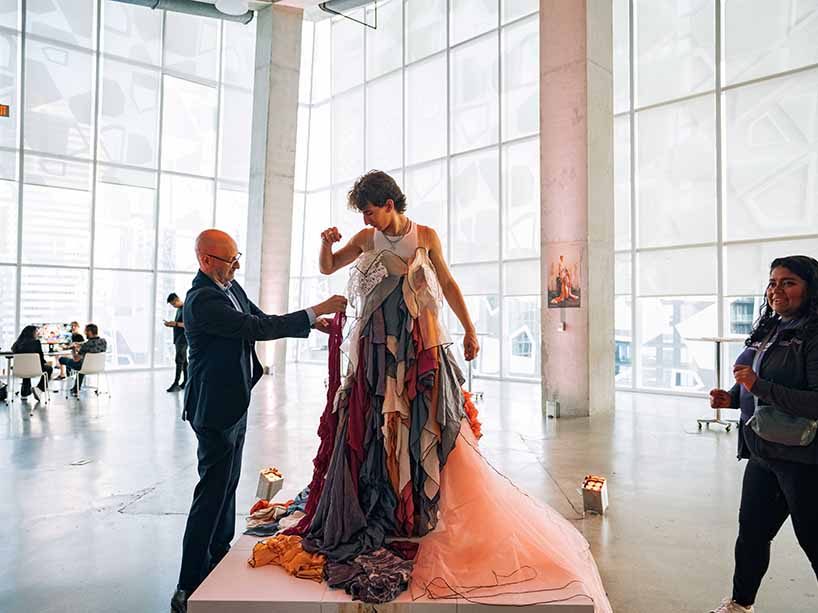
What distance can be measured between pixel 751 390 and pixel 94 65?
1509cm

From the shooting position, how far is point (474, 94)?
13.4 meters

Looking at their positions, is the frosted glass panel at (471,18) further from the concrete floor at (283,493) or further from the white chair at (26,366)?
the white chair at (26,366)

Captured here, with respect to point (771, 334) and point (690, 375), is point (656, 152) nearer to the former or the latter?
point (690, 375)

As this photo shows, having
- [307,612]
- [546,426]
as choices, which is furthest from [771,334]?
[546,426]

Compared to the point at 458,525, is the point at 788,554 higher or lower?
lower

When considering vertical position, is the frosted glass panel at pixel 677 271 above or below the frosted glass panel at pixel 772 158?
below

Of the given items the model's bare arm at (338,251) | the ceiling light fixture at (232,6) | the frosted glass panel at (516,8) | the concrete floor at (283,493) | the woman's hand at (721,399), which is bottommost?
the concrete floor at (283,493)

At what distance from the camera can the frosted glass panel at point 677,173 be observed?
9.92 meters

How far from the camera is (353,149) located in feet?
53.3

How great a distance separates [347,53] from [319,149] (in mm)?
2780

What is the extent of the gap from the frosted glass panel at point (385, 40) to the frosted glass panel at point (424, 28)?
0.33 metres

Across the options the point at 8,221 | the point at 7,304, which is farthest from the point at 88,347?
the point at 8,221

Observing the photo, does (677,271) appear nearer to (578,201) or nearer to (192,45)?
(578,201)

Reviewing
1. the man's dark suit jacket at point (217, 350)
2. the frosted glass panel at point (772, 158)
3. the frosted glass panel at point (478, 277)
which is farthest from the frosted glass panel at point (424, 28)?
the man's dark suit jacket at point (217, 350)
